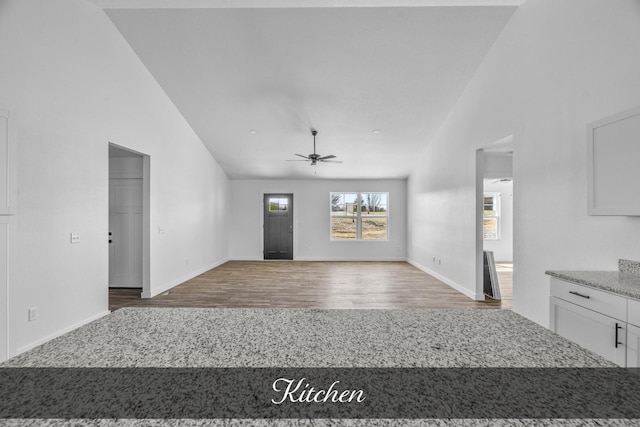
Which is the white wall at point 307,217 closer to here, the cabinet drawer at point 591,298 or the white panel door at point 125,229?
the white panel door at point 125,229

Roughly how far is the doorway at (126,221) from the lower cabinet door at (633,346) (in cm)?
580

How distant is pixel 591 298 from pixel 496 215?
7.43m

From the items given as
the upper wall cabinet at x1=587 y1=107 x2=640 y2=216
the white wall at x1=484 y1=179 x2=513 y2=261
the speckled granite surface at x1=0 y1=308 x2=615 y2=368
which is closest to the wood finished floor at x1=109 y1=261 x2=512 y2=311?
the white wall at x1=484 y1=179 x2=513 y2=261

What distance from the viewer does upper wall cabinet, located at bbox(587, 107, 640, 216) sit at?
1980 millimetres

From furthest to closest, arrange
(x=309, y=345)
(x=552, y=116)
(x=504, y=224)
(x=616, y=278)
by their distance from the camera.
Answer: (x=504, y=224)
(x=552, y=116)
(x=616, y=278)
(x=309, y=345)

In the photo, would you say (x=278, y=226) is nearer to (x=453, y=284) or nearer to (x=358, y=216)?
(x=358, y=216)

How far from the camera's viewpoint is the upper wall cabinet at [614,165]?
→ 6.50 feet

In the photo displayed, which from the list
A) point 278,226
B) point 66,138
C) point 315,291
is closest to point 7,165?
point 66,138

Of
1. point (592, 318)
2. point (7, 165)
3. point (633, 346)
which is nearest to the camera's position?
point (633, 346)

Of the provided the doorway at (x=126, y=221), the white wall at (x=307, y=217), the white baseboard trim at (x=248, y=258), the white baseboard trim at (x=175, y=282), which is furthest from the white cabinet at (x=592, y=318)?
the white baseboard trim at (x=248, y=258)

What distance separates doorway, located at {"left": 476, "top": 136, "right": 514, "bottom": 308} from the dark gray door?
16.3ft

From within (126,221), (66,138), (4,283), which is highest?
(66,138)

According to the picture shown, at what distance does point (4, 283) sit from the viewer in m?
2.49

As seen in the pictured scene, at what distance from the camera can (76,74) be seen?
331cm
